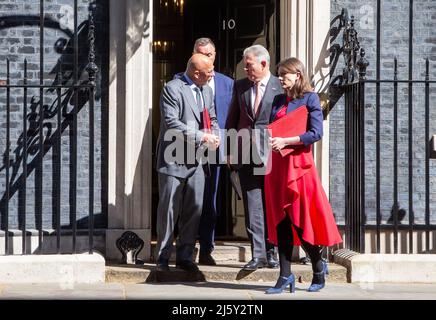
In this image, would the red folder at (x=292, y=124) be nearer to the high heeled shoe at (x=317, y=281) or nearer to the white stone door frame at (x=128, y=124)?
the high heeled shoe at (x=317, y=281)

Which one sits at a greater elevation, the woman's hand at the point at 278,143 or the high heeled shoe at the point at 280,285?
the woman's hand at the point at 278,143

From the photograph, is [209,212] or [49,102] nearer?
[209,212]

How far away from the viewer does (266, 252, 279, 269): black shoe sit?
9.66 metres

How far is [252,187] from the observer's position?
958 cm

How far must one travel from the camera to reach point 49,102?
33.2 ft

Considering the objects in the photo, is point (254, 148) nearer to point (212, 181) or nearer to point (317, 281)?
point (212, 181)

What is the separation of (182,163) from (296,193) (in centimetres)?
118

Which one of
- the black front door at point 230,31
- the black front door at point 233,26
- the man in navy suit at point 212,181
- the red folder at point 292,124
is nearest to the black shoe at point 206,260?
the man in navy suit at point 212,181

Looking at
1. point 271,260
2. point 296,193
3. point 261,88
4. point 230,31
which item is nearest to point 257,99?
point 261,88

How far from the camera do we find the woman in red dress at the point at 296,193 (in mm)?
8734

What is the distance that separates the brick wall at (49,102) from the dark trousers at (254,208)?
4.56 feet

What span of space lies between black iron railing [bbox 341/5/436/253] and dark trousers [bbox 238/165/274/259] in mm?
875

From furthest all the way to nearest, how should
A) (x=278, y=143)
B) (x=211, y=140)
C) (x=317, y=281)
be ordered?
(x=211, y=140), (x=317, y=281), (x=278, y=143)

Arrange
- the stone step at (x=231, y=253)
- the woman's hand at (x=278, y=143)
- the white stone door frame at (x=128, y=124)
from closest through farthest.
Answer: the woman's hand at (x=278, y=143) → the white stone door frame at (x=128, y=124) → the stone step at (x=231, y=253)
